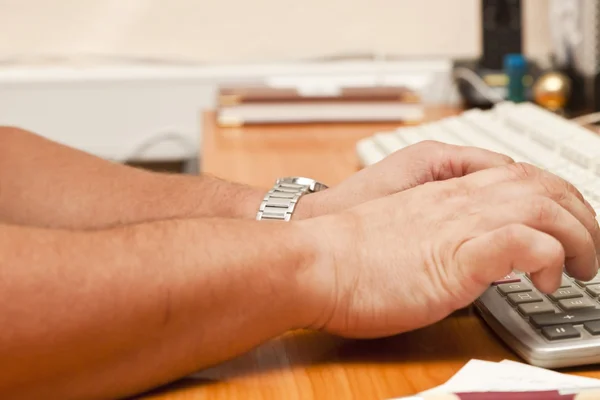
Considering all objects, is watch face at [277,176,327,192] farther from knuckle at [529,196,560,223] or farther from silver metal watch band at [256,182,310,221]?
knuckle at [529,196,560,223]

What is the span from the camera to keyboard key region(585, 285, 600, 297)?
63 centimetres

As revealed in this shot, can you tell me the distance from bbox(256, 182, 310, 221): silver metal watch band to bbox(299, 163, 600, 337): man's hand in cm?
15

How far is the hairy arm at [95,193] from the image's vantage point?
2.71 ft

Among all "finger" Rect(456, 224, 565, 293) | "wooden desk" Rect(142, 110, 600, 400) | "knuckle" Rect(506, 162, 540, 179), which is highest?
"knuckle" Rect(506, 162, 540, 179)

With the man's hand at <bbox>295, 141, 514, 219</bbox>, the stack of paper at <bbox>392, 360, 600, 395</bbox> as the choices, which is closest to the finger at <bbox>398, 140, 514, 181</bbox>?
the man's hand at <bbox>295, 141, 514, 219</bbox>

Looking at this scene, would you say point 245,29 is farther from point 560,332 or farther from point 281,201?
point 560,332

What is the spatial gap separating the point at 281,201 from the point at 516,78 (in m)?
0.74

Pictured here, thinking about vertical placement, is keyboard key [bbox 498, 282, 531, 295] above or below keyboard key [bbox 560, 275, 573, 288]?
below

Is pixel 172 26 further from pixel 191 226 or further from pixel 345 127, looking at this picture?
pixel 191 226

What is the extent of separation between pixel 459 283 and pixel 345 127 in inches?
34.2

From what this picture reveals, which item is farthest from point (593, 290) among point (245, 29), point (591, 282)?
point (245, 29)

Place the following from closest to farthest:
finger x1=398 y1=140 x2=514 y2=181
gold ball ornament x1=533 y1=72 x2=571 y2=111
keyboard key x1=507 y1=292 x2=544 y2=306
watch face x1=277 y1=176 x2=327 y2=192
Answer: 1. keyboard key x1=507 y1=292 x2=544 y2=306
2. finger x1=398 y1=140 x2=514 y2=181
3. watch face x1=277 y1=176 x2=327 y2=192
4. gold ball ornament x1=533 y1=72 x2=571 y2=111

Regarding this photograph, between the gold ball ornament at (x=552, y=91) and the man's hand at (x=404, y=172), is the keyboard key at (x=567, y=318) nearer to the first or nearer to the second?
the man's hand at (x=404, y=172)

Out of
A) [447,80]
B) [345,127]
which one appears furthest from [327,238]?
[447,80]
